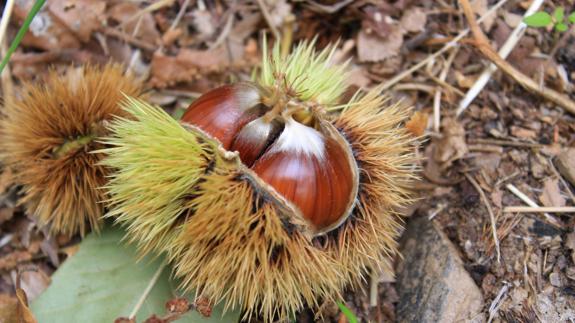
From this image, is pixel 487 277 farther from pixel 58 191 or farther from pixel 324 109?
pixel 58 191

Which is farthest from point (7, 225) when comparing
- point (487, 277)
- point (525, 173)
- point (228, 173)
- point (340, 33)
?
point (525, 173)

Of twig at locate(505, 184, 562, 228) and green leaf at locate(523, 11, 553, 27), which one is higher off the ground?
green leaf at locate(523, 11, 553, 27)

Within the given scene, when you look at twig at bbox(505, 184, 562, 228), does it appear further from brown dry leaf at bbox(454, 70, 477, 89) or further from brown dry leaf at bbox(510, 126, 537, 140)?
brown dry leaf at bbox(454, 70, 477, 89)

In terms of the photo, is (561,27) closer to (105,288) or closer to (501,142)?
(501,142)

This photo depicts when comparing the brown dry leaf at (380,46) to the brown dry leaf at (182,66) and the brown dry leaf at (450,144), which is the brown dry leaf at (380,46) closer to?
the brown dry leaf at (450,144)

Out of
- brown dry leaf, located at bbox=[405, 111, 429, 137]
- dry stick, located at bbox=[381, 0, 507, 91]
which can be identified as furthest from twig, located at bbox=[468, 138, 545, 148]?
dry stick, located at bbox=[381, 0, 507, 91]

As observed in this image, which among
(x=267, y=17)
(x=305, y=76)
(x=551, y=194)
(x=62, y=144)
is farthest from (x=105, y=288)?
(x=551, y=194)

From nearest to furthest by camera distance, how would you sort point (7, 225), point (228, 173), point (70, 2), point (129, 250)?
point (228, 173) < point (129, 250) < point (7, 225) < point (70, 2)
